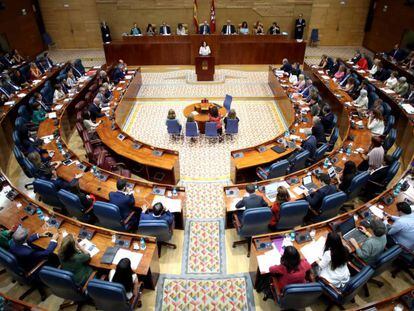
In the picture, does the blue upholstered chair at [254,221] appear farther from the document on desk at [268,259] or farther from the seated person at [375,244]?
the seated person at [375,244]

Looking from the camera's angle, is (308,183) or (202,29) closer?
(308,183)

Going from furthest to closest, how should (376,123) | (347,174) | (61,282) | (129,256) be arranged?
(376,123) → (347,174) → (129,256) → (61,282)

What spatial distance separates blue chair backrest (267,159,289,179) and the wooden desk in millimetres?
11939

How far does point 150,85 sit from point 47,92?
17.1 feet

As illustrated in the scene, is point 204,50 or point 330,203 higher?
point 204,50

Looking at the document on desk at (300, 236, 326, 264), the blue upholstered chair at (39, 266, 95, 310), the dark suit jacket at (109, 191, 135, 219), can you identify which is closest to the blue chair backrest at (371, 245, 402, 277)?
the document on desk at (300, 236, 326, 264)

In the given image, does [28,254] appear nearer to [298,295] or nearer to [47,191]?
[47,191]

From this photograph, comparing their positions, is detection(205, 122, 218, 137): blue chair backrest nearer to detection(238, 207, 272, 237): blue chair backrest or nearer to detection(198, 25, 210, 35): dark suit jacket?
detection(238, 207, 272, 237): blue chair backrest

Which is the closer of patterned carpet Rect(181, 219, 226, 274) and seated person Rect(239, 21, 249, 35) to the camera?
patterned carpet Rect(181, 219, 226, 274)

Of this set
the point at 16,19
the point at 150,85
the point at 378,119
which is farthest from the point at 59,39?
the point at 378,119

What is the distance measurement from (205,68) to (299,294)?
13.5 meters

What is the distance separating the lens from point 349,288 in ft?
15.7

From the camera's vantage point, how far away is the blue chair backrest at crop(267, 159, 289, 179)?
7742mm

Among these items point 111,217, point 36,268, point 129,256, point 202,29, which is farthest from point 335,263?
point 202,29
